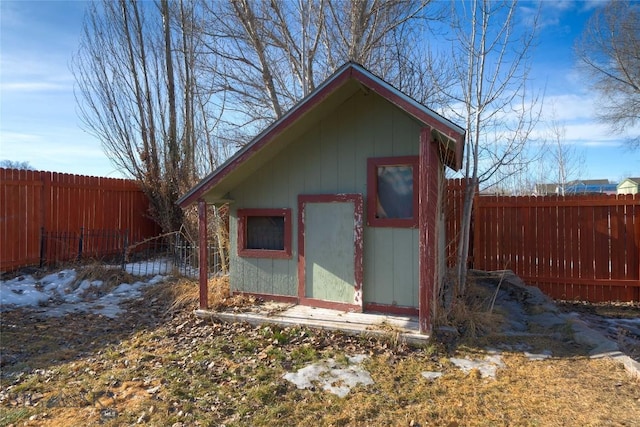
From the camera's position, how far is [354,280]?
6023 mm

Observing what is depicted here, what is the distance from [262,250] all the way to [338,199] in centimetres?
165

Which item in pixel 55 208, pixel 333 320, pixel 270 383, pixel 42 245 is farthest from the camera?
pixel 55 208

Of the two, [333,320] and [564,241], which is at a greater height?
[564,241]

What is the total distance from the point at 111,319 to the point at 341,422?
4.86m

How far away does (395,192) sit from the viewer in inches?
231

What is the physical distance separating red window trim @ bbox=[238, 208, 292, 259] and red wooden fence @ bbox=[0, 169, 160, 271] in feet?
19.6

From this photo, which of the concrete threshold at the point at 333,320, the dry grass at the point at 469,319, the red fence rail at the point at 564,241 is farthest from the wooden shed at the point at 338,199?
Answer: the red fence rail at the point at 564,241

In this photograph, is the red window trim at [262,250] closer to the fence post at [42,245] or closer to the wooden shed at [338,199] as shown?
the wooden shed at [338,199]

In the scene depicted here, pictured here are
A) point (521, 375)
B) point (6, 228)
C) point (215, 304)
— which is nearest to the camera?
point (521, 375)

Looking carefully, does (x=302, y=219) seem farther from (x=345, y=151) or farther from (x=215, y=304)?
(x=215, y=304)

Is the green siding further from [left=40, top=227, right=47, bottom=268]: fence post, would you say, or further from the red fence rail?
[left=40, top=227, right=47, bottom=268]: fence post

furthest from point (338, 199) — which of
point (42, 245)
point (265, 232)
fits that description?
point (42, 245)

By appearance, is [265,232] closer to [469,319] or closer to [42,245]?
[469,319]

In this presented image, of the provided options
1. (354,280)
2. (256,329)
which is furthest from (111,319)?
(354,280)
